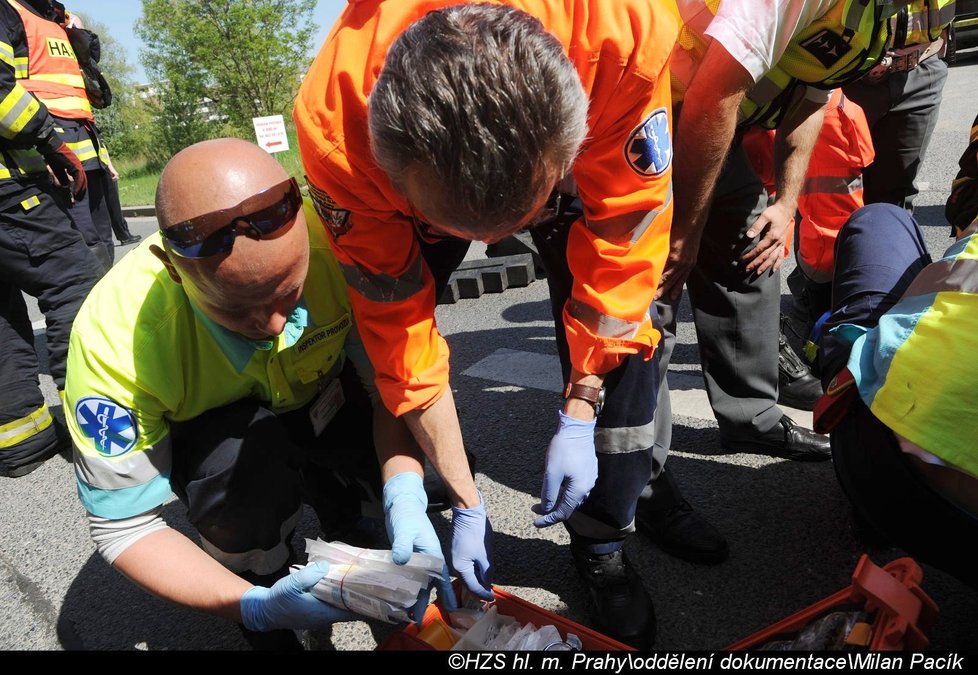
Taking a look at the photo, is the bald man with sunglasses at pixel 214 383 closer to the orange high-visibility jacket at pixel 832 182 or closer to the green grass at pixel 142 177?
the orange high-visibility jacket at pixel 832 182

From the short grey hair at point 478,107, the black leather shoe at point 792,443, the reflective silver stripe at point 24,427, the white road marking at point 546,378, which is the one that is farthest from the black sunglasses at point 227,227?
the reflective silver stripe at point 24,427

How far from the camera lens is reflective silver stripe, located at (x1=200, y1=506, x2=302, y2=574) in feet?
5.33

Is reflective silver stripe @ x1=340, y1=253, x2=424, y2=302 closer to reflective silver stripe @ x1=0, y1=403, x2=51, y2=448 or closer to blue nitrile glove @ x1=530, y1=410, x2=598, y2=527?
blue nitrile glove @ x1=530, y1=410, x2=598, y2=527

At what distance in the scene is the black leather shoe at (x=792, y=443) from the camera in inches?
81.9

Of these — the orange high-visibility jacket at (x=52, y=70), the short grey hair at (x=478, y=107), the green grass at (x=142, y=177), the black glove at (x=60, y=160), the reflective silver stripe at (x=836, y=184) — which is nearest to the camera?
the short grey hair at (x=478, y=107)

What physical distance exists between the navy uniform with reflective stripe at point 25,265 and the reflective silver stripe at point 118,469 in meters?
1.85

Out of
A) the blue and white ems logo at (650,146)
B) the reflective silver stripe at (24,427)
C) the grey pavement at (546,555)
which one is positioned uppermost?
the blue and white ems logo at (650,146)

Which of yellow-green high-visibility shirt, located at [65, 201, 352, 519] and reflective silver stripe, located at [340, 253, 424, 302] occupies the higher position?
reflective silver stripe, located at [340, 253, 424, 302]

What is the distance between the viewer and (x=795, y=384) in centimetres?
250

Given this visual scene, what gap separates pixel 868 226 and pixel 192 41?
2387 centimetres

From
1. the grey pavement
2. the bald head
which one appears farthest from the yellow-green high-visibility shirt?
the grey pavement

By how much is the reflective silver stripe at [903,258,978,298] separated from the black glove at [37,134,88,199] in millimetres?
3281

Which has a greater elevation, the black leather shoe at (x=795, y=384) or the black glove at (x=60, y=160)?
the black glove at (x=60, y=160)

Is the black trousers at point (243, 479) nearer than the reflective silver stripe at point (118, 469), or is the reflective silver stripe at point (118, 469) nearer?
the reflective silver stripe at point (118, 469)
